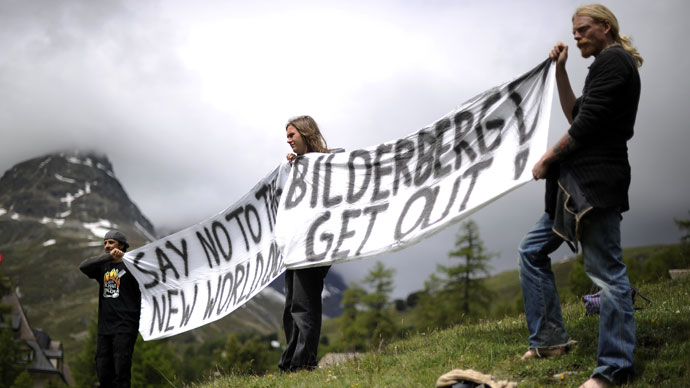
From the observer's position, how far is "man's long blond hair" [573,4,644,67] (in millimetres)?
4879

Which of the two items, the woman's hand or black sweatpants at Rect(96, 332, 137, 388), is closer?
black sweatpants at Rect(96, 332, 137, 388)

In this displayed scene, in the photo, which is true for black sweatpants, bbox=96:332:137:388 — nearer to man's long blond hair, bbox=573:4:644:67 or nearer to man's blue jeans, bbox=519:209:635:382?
man's blue jeans, bbox=519:209:635:382

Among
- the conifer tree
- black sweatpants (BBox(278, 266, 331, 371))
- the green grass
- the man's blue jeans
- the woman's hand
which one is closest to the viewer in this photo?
the man's blue jeans

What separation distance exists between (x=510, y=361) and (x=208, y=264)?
530 cm

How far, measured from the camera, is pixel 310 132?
26.3 ft

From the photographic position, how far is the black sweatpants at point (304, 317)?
6.93 metres

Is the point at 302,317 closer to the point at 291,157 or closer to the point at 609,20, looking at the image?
the point at 291,157

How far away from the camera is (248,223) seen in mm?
9016

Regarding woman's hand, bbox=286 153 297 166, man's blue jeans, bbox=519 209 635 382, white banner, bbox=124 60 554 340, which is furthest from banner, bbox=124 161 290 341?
man's blue jeans, bbox=519 209 635 382

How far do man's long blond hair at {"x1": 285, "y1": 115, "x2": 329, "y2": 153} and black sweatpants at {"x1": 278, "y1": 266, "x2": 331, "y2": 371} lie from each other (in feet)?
5.83

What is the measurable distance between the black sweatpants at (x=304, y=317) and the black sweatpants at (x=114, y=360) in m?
2.06

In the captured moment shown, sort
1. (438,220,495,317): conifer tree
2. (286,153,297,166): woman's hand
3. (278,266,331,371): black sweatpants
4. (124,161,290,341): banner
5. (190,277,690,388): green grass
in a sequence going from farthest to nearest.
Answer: (438,220,495,317): conifer tree
(124,161,290,341): banner
(286,153,297,166): woman's hand
(278,266,331,371): black sweatpants
(190,277,690,388): green grass

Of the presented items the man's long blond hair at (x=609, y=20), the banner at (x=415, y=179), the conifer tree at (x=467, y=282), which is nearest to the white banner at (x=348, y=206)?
the banner at (x=415, y=179)

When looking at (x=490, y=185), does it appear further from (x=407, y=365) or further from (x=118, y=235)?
(x=118, y=235)
